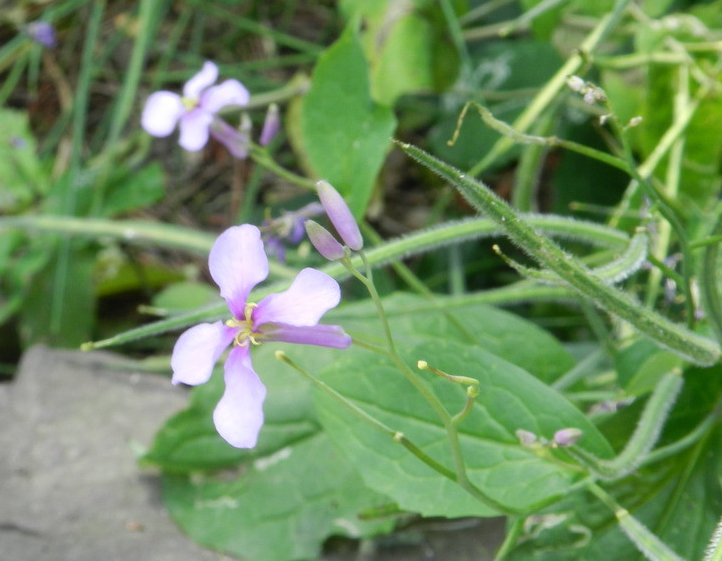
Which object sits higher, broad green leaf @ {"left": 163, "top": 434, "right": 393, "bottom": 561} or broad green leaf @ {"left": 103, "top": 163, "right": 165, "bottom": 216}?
broad green leaf @ {"left": 103, "top": 163, "right": 165, "bottom": 216}

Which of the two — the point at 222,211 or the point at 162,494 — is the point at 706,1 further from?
the point at 162,494

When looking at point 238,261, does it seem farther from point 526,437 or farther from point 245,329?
point 526,437

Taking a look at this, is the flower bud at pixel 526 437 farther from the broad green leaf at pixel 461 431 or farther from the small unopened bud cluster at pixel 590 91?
the small unopened bud cluster at pixel 590 91

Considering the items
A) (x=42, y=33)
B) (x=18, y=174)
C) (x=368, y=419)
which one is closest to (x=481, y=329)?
(x=368, y=419)

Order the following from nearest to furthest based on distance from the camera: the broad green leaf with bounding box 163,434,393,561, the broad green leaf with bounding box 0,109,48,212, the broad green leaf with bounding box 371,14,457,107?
the broad green leaf with bounding box 163,434,393,561, the broad green leaf with bounding box 371,14,457,107, the broad green leaf with bounding box 0,109,48,212

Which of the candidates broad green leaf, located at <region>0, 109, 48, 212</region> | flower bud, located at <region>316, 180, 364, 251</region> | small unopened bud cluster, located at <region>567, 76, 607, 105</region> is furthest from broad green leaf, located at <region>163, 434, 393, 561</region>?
broad green leaf, located at <region>0, 109, 48, 212</region>

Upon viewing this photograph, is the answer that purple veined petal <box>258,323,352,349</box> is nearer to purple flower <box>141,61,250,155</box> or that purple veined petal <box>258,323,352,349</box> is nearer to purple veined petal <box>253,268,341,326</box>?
purple veined petal <box>253,268,341,326</box>

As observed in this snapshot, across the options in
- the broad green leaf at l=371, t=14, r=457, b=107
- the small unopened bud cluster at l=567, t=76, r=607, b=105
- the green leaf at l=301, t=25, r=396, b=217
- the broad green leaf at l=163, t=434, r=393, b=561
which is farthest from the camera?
the broad green leaf at l=371, t=14, r=457, b=107
